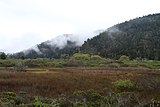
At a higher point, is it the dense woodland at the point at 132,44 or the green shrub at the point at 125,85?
the dense woodland at the point at 132,44

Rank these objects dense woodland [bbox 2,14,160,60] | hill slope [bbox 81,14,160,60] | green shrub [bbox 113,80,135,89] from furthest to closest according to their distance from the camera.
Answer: hill slope [bbox 81,14,160,60]
dense woodland [bbox 2,14,160,60]
green shrub [bbox 113,80,135,89]

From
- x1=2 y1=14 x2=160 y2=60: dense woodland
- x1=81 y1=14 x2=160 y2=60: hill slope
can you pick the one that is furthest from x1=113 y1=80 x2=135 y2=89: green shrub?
x1=81 y1=14 x2=160 y2=60: hill slope

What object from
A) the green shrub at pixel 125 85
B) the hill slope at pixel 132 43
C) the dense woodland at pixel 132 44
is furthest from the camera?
the hill slope at pixel 132 43

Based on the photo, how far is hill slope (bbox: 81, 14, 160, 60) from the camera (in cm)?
12888

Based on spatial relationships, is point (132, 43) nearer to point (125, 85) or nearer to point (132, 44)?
point (132, 44)

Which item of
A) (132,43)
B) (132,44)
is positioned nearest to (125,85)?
(132,44)

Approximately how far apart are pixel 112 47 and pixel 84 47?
30341mm

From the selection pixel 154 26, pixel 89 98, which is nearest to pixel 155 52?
pixel 154 26

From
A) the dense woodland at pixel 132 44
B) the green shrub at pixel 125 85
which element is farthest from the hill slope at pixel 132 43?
the green shrub at pixel 125 85

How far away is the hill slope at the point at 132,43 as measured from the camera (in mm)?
128875

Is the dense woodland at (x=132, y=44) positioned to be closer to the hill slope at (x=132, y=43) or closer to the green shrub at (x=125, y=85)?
the hill slope at (x=132, y=43)

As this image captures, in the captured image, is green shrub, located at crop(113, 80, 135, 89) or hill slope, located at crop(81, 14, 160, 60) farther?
hill slope, located at crop(81, 14, 160, 60)

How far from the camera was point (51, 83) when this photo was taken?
106 ft

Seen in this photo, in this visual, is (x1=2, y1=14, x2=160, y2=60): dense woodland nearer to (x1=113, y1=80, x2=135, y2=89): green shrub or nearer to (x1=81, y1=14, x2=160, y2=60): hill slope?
(x1=81, y1=14, x2=160, y2=60): hill slope
